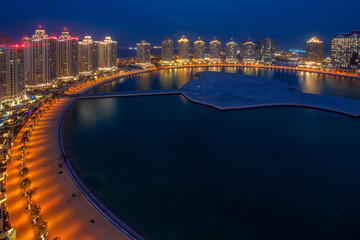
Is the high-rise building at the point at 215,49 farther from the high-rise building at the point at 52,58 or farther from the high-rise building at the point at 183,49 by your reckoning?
the high-rise building at the point at 52,58

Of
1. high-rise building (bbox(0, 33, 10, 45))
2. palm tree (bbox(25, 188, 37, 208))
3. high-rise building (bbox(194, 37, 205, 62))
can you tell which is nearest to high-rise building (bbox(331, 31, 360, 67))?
high-rise building (bbox(194, 37, 205, 62))

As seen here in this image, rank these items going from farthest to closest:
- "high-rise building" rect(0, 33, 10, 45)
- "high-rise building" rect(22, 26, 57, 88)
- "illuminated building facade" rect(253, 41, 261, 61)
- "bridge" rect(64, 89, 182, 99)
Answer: "illuminated building facade" rect(253, 41, 261, 61) → "high-rise building" rect(22, 26, 57, 88) → "bridge" rect(64, 89, 182, 99) → "high-rise building" rect(0, 33, 10, 45)

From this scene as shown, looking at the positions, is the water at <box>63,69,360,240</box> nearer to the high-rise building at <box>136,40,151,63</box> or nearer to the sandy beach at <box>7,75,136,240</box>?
the sandy beach at <box>7,75,136,240</box>

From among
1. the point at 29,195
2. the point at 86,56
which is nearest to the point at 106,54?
the point at 86,56

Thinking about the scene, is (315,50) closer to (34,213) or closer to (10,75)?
A: (10,75)

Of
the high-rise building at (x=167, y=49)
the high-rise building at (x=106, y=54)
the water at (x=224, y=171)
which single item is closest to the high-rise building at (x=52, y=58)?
the water at (x=224, y=171)

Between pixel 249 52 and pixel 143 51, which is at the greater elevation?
pixel 249 52
